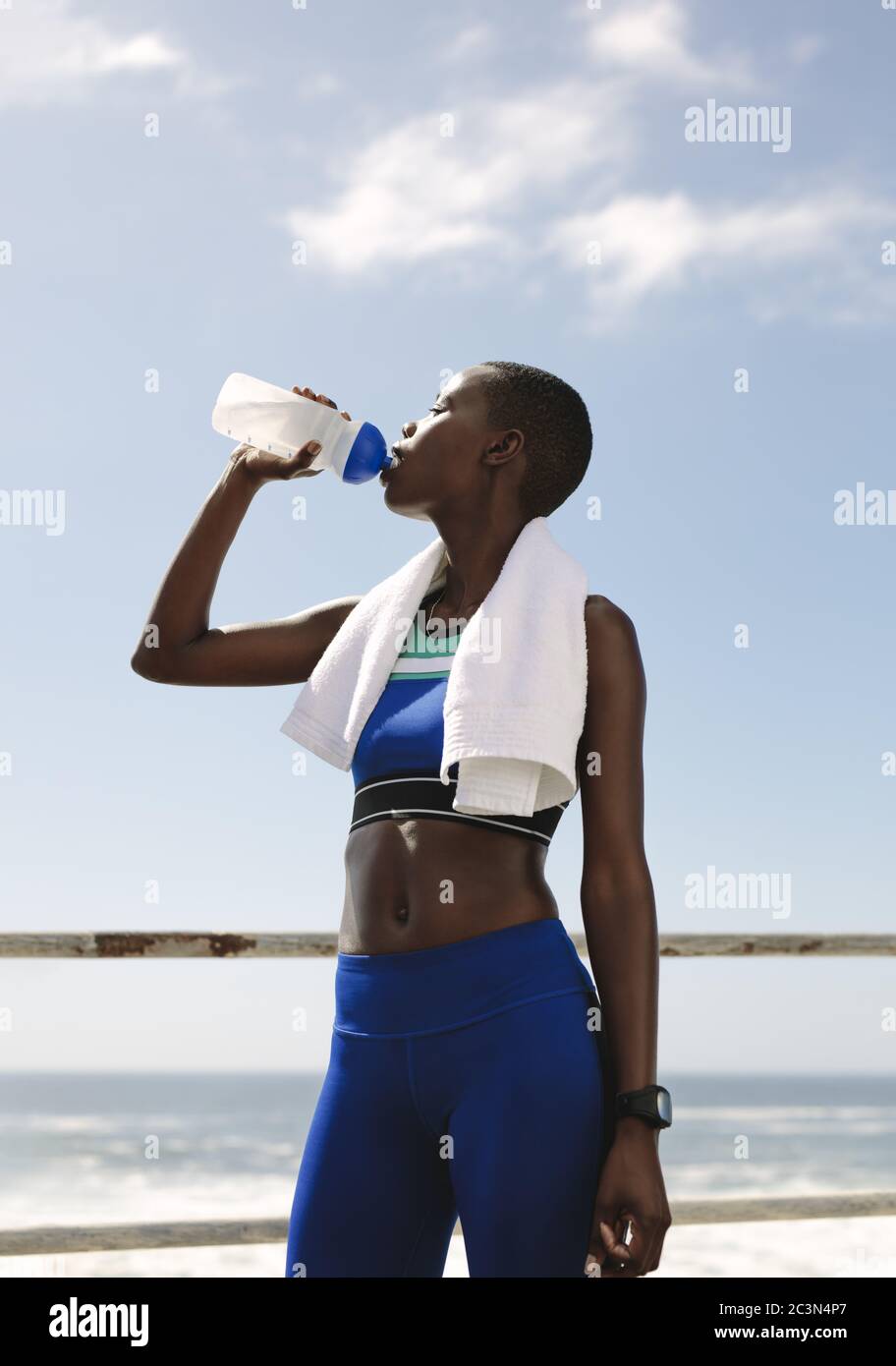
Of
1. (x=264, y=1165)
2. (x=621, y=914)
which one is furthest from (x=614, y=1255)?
(x=264, y=1165)

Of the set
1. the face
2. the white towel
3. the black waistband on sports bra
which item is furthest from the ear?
the black waistband on sports bra

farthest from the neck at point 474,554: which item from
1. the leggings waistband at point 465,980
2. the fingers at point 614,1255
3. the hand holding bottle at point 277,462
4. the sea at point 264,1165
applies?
the sea at point 264,1165

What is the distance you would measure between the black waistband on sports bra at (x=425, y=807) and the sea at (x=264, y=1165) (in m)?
1.56

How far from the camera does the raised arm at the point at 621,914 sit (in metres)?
1.63

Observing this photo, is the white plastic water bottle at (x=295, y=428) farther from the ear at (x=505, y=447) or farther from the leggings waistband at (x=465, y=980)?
the leggings waistband at (x=465, y=980)

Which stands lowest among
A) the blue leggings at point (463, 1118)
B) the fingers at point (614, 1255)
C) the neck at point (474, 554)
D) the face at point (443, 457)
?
the fingers at point (614, 1255)

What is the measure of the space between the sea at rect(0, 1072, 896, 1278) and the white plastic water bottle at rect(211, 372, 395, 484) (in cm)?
179

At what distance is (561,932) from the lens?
5.94 ft

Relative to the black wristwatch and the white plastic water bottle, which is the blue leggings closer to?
the black wristwatch

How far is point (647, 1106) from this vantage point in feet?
5.48

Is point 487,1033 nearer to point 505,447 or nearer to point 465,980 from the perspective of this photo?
point 465,980

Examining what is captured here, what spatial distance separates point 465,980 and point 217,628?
33.2 inches
